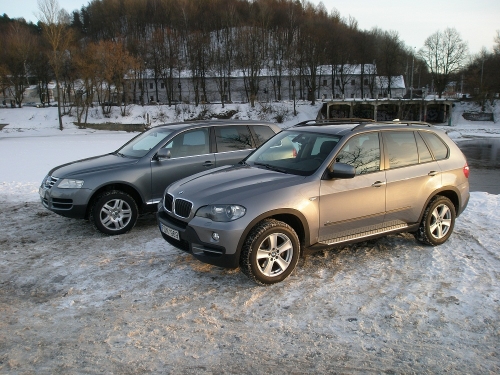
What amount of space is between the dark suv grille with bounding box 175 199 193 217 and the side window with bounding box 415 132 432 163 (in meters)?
3.38

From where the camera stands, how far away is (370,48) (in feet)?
301

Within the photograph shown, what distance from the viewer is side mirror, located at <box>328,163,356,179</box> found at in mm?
4930

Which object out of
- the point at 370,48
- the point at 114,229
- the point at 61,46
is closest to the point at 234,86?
the point at 370,48

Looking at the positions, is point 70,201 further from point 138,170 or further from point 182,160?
point 182,160

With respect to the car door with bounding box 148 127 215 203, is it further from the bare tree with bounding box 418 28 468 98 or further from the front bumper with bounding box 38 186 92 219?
the bare tree with bounding box 418 28 468 98

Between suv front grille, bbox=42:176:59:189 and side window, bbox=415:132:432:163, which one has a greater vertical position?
side window, bbox=415:132:432:163

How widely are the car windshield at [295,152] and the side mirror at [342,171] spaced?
24 cm

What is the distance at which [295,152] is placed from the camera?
18.8 feet

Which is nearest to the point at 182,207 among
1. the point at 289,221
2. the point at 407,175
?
the point at 289,221

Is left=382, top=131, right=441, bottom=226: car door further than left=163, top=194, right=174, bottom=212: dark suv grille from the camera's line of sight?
Yes

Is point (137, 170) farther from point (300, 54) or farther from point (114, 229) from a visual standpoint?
point (300, 54)

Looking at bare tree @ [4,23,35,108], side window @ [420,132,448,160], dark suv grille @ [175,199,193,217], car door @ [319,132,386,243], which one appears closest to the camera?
dark suv grille @ [175,199,193,217]

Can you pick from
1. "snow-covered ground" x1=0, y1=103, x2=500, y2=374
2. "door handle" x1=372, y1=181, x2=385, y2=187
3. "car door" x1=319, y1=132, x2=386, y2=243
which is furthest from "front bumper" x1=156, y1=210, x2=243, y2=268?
"door handle" x1=372, y1=181, x2=385, y2=187

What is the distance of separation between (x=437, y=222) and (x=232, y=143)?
12.4ft
